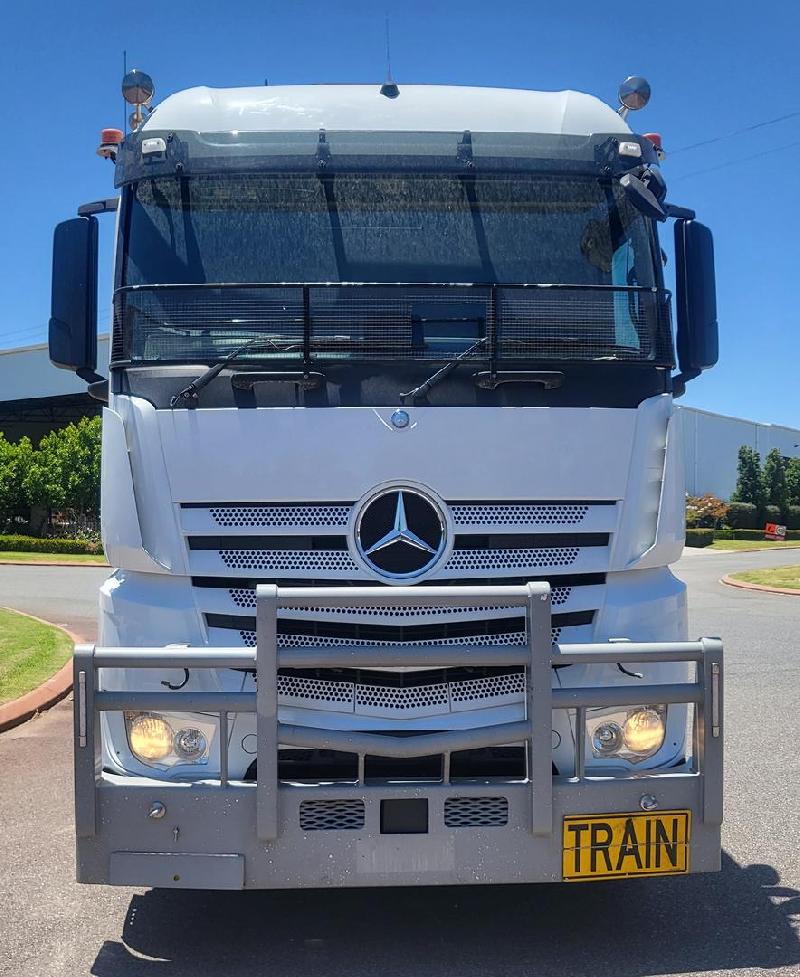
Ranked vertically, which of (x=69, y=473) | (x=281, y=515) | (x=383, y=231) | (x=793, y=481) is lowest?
(x=793, y=481)

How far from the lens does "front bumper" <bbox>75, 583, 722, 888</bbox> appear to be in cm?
357

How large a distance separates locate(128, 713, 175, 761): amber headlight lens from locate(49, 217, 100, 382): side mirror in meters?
1.77

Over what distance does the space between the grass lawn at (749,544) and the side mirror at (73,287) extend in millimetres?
42793

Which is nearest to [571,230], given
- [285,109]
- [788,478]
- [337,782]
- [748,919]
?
[285,109]

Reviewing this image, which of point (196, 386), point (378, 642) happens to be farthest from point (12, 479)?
point (378, 642)

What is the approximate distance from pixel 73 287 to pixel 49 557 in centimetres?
2535

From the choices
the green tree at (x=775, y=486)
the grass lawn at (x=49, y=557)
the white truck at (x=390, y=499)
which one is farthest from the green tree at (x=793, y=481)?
the white truck at (x=390, y=499)

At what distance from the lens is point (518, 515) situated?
403cm

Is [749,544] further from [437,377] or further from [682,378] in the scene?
[437,377]

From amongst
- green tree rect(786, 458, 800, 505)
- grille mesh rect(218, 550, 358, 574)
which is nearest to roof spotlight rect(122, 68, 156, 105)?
grille mesh rect(218, 550, 358, 574)

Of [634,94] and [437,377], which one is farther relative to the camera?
[634,94]

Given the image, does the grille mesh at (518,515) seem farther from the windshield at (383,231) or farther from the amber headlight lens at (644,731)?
the windshield at (383,231)

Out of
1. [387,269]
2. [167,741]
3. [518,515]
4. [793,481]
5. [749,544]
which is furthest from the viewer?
[793,481]

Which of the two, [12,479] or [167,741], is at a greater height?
[167,741]
